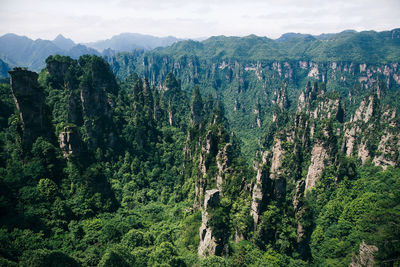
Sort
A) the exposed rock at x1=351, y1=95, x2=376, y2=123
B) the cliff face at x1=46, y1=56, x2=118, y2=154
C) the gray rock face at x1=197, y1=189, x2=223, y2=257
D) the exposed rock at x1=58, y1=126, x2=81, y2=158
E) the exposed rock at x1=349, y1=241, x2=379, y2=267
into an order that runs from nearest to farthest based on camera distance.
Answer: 1. the exposed rock at x1=349, y1=241, x2=379, y2=267
2. the gray rock face at x1=197, y1=189, x2=223, y2=257
3. the exposed rock at x1=58, y1=126, x2=81, y2=158
4. the cliff face at x1=46, y1=56, x2=118, y2=154
5. the exposed rock at x1=351, y1=95, x2=376, y2=123

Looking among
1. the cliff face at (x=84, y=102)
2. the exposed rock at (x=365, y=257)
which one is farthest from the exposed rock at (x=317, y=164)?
the cliff face at (x=84, y=102)

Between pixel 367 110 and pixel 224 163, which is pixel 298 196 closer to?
pixel 224 163

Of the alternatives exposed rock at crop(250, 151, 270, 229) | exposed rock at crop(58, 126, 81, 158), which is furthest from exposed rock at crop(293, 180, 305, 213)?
exposed rock at crop(58, 126, 81, 158)

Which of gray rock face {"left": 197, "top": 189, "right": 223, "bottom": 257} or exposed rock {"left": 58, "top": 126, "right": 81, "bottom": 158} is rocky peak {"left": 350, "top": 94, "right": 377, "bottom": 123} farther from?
exposed rock {"left": 58, "top": 126, "right": 81, "bottom": 158}

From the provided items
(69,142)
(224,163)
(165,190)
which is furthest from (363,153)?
(69,142)

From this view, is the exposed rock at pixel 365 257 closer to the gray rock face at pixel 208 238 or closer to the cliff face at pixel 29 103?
the gray rock face at pixel 208 238

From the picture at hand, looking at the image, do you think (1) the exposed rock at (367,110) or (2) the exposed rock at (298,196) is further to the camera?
(1) the exposed rock at (367,110)
